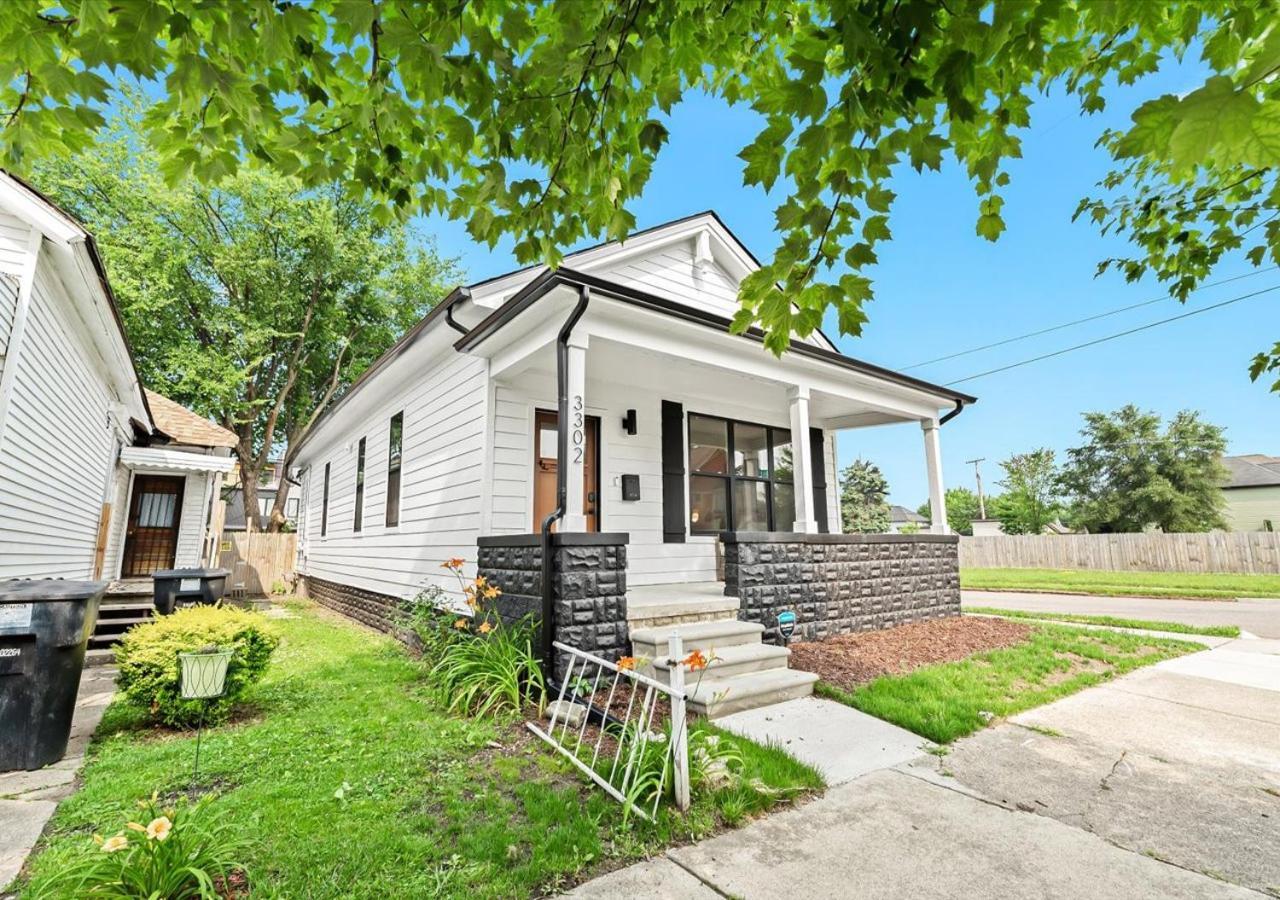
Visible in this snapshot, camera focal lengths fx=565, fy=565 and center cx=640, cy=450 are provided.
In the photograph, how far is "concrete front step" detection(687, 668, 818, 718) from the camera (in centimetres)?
400

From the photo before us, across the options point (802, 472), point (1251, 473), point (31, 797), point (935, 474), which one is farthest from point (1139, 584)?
point (1251, 473)

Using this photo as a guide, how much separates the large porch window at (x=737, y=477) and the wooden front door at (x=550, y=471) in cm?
153

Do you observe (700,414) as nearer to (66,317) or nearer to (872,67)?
(872,67)

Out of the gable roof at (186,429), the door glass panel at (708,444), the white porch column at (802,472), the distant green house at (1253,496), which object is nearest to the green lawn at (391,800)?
the white porch column at (802,472)

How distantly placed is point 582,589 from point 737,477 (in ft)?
13.6

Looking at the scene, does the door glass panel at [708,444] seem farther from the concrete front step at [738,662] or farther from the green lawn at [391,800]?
the green lawn at [391,800]

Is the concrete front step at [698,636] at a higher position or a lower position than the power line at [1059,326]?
lower

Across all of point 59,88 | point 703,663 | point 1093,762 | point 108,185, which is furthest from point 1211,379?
point 108,185

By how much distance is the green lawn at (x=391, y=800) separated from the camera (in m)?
2.22

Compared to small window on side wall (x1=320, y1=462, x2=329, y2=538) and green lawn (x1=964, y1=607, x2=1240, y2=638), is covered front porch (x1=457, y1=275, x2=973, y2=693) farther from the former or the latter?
small window on side wall (x1=320, y1=462, x2=329, y2=538)

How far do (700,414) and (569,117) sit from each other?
5.65 m

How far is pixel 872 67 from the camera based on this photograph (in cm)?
169

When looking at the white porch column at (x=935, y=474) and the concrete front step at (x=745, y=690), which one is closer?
the concrete front step at (x=745, y=690)

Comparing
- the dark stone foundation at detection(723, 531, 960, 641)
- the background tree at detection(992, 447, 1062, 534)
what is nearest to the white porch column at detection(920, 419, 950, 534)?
the dark stone foundation at detection(723, 531, 960, 641)
